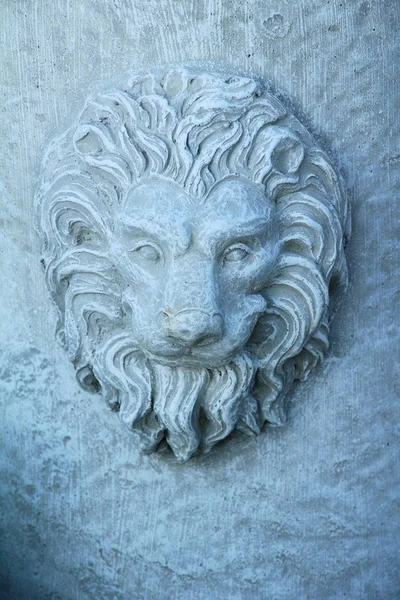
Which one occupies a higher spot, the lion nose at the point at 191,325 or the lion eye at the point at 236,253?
the lion eye at the point at 236,253

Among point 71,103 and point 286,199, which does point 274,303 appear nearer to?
point 286,199

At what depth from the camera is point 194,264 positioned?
3.68ft

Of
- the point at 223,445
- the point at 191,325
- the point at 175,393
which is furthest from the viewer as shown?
the point at 223,445

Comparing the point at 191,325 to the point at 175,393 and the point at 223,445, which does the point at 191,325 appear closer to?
the point at 175,393

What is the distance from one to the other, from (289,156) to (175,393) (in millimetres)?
345

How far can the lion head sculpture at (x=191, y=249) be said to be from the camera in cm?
113

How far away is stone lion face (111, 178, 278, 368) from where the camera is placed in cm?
112

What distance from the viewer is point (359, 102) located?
4.09ft

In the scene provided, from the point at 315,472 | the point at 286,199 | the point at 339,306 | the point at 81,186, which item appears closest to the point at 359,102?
the point at 286,199

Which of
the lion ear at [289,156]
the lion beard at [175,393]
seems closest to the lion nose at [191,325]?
the lion beard at [175,393]

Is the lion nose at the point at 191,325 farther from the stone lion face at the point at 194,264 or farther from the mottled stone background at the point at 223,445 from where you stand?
the mottled stone background at the point at 223,445

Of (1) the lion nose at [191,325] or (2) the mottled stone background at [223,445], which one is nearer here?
(1) the lion nose at [191,325]

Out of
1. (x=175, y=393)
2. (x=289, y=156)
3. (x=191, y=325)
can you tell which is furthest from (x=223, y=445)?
(x=289, y=156)

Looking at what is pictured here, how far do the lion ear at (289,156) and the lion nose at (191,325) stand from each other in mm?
212
